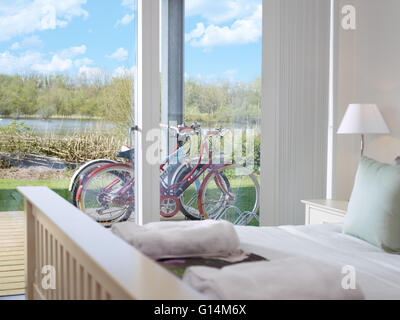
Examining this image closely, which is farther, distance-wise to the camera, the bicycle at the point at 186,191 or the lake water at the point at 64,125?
the bicycle at the point at 186,191

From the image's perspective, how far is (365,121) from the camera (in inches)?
132

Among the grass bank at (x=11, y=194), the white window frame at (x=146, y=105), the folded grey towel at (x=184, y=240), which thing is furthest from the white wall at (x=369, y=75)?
the grass bank at (x=11, y=194)

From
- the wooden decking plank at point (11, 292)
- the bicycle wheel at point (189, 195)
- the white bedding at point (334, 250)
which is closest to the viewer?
the white bedding at point (334, 250)

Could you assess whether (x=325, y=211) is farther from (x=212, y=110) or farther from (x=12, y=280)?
(x=12, y=280)

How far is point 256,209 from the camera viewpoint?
3850mm

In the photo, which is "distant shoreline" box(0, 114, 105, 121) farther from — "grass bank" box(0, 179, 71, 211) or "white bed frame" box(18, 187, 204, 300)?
"white bed frame" box(18, 187, 204, 300)

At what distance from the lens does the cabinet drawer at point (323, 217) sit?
313cm

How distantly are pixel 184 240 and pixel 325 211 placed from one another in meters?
1.76

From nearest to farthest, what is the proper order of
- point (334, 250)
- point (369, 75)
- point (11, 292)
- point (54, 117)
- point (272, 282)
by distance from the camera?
point (272, 282), point (334, 250), point (11, 292), point (54, 117), point (369, 75)

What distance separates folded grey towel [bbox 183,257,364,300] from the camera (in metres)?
1.15

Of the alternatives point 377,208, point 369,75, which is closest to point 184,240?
point 377,208

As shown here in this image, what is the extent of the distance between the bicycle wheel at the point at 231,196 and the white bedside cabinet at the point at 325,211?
1.70 ft

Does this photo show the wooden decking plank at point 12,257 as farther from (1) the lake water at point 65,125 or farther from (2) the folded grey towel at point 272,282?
(2) the folded grey towel at point 272,282

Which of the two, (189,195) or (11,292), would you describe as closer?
(11,292)
